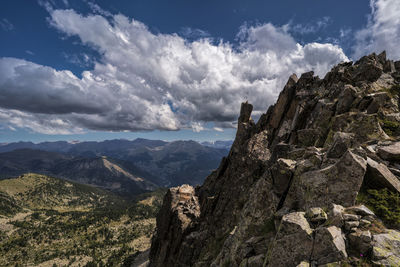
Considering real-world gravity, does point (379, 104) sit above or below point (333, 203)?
above

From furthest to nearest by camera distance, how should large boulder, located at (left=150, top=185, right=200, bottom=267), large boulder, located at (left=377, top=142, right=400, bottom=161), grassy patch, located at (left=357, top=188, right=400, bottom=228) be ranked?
large boulder, located at (left=150, top=185, right=200, bottom=267), large boulder, located at (left=377, top=142, right=400, bottom=161), grassy patch, located at (left=357, top=188, right=400, bottom=228)

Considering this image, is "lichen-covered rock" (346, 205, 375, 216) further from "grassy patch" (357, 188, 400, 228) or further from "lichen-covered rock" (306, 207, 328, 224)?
"lichen-covered rock" (306, 207, 328, 224)

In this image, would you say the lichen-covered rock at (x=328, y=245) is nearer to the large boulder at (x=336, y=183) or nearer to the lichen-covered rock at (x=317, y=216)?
the lichen-covered rock at (x=317, y=216)

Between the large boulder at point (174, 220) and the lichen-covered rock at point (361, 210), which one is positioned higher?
the lichen-covered rock at point (361, 210)

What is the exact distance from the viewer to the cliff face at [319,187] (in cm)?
1120

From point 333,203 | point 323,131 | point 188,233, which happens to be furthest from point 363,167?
point 188,233

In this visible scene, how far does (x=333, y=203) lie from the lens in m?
13.8

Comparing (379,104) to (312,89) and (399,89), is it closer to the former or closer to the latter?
(399,89)

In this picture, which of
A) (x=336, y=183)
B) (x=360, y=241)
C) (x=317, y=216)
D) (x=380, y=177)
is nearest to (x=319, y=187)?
(x=336, y=183)

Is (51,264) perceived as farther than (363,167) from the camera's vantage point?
Yes

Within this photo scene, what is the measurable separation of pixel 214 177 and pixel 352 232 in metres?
53.5

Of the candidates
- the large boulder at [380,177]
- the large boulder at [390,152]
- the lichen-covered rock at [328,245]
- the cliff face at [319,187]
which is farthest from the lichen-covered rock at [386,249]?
the large boulder at [390,152]

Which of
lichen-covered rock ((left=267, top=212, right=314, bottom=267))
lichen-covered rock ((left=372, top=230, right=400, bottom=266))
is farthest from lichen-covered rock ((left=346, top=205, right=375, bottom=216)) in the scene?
lichen-covered rock ((left=267, top=212, right=314, bottom=267))

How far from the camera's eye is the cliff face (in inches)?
441
